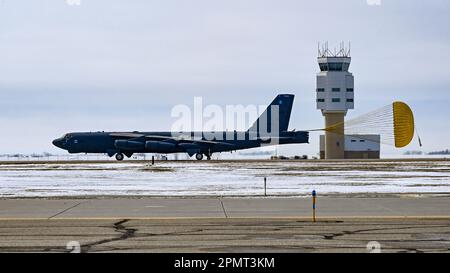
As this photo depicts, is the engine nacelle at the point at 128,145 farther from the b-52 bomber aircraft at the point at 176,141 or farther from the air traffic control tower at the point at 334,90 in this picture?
the air traffic control tower at the point at 334,90

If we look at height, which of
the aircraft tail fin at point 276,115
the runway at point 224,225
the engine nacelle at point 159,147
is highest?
the aircraft tail fin at point 276,115

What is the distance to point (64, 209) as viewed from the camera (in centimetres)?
2394

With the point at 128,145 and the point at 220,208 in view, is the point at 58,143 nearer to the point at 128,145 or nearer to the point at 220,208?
the point at 128,145

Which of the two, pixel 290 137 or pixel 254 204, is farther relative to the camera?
pixel 290 137

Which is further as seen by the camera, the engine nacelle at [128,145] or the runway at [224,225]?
the engine nacelle at [128,145]

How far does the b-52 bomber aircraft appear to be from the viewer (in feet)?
301

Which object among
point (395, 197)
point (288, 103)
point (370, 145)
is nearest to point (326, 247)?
point (395, 197)

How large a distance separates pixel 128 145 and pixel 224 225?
239ft

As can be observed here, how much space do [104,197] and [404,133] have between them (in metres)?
13.2

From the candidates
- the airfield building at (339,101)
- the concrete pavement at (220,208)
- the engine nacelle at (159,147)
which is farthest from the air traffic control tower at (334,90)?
the concrete pavement at (220,208)

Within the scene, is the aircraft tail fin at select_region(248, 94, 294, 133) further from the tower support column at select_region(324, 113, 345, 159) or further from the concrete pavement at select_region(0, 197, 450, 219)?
the concrete pavement at select_region(0, 197, 450, 219)

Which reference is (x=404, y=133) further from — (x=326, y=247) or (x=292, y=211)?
(x=326, y=247)

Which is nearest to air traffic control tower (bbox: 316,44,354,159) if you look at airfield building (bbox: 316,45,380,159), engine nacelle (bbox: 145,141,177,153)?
airfield building (bbox: 316,45,380,159)

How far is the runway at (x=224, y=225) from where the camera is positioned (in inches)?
599
